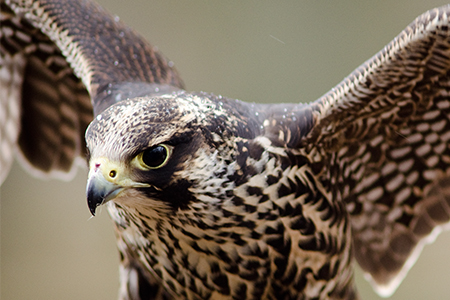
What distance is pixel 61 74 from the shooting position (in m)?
3.40

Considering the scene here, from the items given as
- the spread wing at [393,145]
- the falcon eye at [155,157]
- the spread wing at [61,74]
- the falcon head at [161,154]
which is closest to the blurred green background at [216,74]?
the spread wing at [61,74]

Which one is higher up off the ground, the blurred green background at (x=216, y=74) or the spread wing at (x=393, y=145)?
the blurred green background at (x=216, y=74)

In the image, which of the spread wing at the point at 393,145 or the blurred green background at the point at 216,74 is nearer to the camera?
the spread wing at the point at 393,145

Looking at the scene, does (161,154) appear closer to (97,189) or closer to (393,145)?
(97,189)

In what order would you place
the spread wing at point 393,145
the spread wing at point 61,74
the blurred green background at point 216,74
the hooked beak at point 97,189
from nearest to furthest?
the hooked beak at point 97,189, the spread wing at point 393,145, the spread wing at point 61,74, the blurred green background at point 216,74

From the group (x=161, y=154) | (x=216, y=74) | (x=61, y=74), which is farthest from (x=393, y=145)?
(x=216, y=74)

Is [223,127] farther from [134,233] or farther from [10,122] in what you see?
[10,122]

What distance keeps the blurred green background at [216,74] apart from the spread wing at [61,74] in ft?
8.29

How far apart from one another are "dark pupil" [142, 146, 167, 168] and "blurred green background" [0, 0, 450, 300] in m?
3.73

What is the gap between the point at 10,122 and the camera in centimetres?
355

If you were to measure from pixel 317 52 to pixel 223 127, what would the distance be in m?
3.68

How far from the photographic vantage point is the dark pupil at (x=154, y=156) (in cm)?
193

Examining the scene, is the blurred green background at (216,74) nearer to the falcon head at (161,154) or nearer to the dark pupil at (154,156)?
the falcon head at (161,154)

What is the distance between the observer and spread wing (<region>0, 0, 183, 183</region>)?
3.01 metres
